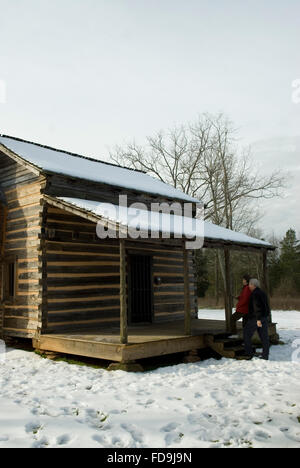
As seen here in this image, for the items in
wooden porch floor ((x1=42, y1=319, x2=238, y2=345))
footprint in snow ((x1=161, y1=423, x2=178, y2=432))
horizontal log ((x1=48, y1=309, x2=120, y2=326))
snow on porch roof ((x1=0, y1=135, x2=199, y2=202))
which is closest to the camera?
footprint in snow ((x1=161, y1=423, x2=178, y2=432))

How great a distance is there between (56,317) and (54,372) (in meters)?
2.28

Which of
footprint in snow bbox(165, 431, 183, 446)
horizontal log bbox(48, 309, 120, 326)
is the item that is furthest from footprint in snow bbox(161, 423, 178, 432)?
horizontal log bbox(48, 309, 120, 326)

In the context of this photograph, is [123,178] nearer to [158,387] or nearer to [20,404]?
[158,387]

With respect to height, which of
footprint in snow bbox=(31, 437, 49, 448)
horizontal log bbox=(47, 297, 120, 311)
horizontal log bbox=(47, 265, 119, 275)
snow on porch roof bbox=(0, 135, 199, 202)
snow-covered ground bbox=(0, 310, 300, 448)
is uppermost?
snow on porch roof bbox=(0, 135, 199, 202)

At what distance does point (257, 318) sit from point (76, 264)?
200 inches

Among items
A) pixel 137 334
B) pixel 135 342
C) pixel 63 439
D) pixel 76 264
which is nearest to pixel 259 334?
pixel 137 334

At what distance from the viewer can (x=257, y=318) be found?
9.53 metres

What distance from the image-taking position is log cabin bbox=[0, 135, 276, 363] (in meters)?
9.71

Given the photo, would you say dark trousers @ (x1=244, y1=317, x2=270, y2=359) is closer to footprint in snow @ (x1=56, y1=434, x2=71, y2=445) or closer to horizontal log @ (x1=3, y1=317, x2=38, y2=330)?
horizontal log @ (x1=3, y1=317, x2=38, y2=330)

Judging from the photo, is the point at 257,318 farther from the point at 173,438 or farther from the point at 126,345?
the point at 173,438

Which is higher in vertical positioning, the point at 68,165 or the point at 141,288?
the point at 68,165

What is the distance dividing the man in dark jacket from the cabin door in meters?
4.38

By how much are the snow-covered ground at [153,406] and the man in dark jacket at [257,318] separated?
0.69 m

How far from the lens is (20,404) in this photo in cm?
603
